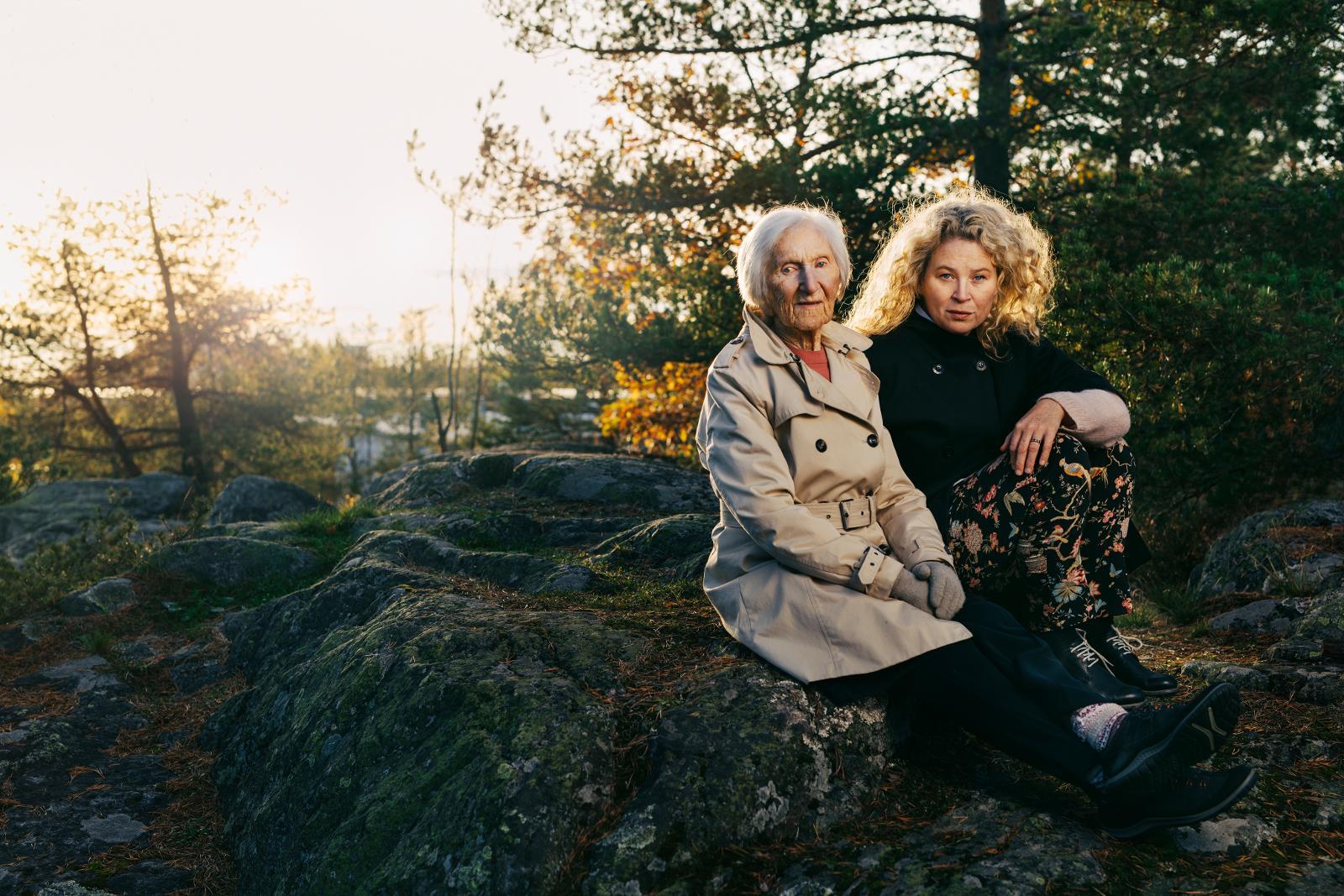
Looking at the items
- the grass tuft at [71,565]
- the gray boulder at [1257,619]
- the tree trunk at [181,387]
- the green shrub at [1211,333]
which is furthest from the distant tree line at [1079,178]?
the tree trunk at [181,387]

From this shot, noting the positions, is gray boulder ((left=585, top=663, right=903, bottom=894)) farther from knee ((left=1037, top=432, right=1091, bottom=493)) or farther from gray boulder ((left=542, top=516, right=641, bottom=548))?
gray boulder ((left=542, top=516, right=641, bottom=548))

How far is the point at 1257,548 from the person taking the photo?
5609 mm

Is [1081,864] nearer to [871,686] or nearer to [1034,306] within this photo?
[871,686]

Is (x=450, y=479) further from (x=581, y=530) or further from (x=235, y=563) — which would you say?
(x=581, y=530)

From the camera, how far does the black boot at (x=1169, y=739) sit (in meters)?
2.46

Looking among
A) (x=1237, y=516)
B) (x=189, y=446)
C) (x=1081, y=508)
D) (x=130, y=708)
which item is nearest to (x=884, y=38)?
(x=1237, y=516)

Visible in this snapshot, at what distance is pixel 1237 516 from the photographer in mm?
7324

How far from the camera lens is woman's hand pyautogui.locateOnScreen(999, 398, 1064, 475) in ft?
10.4

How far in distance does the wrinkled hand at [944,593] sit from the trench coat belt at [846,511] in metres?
0.30

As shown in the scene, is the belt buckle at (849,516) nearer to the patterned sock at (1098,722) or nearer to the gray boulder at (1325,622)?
the patterned sock at (1098,722)

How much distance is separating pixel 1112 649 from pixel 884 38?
8.88 m

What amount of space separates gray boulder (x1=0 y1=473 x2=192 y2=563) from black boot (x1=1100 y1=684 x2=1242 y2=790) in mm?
11827

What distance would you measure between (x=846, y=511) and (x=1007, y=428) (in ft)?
2.72

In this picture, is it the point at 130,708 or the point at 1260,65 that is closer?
the point at 130,708
